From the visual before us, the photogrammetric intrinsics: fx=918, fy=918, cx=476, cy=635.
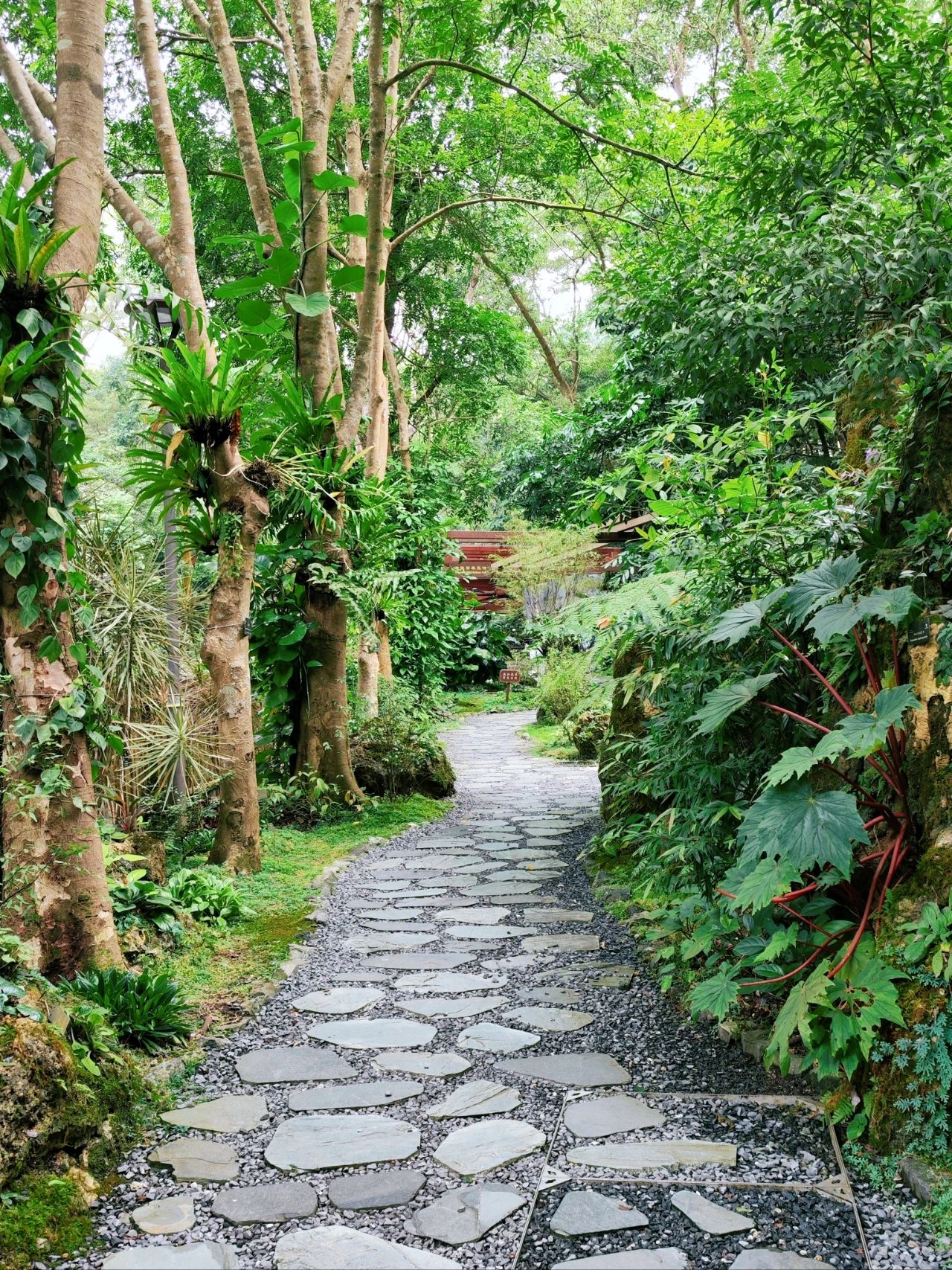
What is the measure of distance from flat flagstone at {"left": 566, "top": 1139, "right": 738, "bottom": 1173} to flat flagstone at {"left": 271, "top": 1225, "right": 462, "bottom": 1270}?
1.59 ft

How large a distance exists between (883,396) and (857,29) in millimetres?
2327

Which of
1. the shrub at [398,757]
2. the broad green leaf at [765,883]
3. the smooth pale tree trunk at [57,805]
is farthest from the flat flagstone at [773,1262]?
the shrub at [398,757]

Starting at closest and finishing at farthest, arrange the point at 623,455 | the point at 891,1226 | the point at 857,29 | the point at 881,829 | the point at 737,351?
the point at 891,1226, the point at 881,829, the point at 623,455, the point at 857,29, the point at 737,351

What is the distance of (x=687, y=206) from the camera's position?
7.23 m

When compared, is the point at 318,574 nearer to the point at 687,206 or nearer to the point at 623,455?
the point at 623,455

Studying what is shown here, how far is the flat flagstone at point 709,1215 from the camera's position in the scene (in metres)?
1.90

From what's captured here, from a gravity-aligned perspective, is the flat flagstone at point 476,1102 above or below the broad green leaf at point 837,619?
below

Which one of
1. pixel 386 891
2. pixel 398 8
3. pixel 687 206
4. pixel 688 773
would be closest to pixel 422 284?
pixel 398 8

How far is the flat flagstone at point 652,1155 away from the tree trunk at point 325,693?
4.21m

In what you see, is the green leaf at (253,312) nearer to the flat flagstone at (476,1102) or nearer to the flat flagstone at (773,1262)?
the flat flagstone at (476,1102)

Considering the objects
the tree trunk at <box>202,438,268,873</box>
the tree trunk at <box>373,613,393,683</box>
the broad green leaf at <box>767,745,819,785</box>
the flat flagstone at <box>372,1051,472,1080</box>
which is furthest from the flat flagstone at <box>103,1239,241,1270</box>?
the tree trunk at <box>373,613,393,683</box>

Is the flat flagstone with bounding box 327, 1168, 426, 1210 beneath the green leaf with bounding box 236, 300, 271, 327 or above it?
beneath

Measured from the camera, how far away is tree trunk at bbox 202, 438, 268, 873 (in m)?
4.70

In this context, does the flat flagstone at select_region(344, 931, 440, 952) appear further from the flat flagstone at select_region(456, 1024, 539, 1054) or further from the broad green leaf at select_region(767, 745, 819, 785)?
the broad green leaf at select_region(767, 745, 819, 785)
